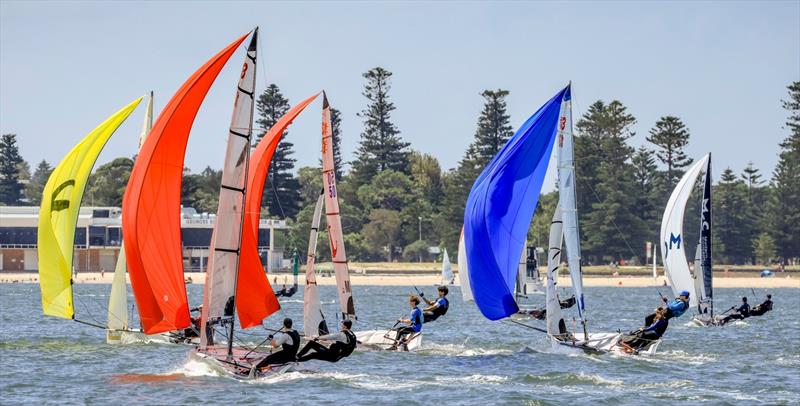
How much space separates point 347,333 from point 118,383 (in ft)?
15.9

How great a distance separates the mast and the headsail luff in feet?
17.5

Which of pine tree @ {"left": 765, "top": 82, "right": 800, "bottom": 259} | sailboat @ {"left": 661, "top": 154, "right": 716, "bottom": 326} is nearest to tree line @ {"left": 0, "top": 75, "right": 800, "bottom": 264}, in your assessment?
pine tree @ {"left": 765, "top": 82, "right": 800, "bottom": 259}

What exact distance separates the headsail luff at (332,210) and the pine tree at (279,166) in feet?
300

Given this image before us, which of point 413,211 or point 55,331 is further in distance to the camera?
point 413,211

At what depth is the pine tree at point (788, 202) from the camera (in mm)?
118062

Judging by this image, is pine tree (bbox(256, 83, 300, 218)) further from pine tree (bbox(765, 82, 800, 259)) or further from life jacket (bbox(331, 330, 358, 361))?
life jacket (bbox(331, 330, 358, 361))

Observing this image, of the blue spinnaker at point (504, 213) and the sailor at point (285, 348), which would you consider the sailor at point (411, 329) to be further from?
the sailor at point (285, 348)

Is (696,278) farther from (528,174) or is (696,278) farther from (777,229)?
(777,229)

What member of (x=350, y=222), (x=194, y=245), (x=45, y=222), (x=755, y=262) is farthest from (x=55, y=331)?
(x=755, y=262)

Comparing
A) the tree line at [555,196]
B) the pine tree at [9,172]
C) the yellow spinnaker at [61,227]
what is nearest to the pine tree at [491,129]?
the tree line at [555,196]

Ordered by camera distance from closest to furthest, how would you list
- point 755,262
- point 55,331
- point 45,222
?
point 45,222, point 55,331, point 755,262

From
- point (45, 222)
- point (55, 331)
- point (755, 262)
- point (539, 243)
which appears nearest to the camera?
point (45, 222)

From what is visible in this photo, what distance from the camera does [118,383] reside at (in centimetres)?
2734

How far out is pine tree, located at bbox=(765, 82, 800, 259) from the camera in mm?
118062
